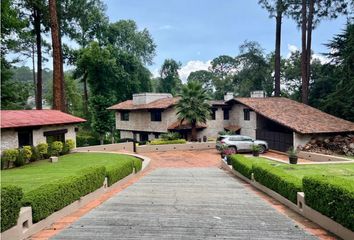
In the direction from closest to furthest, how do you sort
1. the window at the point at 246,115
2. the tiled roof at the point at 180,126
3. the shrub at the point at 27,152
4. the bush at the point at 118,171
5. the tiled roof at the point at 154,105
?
the bush at the point at 118,171 < the shrub at the point at 27,152 < the window at the point at 246,115 < the tiled roof at the point at 180,126 < the tiled roof at the point at 154,105

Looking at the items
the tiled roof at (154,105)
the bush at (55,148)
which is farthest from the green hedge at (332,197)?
the tiled roof at (154,105)

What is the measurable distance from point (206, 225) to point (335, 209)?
9.82ft

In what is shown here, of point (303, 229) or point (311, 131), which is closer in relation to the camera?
point (303, 229)

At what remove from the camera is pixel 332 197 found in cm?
782

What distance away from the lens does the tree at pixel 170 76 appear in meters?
66.8

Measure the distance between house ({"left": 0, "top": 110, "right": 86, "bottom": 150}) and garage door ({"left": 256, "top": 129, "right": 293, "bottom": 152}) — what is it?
59.5 ft

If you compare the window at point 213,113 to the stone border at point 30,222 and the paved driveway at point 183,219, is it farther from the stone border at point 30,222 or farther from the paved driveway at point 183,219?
the stone border at point 30,222

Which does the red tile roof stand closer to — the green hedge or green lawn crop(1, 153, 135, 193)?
green lawn crop(1, 153, 135, 193)

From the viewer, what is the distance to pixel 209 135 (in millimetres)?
41656

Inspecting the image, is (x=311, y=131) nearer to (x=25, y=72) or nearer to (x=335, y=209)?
(x=335, y=209)

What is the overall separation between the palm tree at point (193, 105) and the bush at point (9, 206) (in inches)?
1147

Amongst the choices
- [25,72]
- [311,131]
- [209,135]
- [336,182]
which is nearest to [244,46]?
[209,135]

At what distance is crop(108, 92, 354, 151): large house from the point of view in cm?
2900

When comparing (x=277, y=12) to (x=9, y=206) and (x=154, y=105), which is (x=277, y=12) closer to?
(x=154, y=105)
